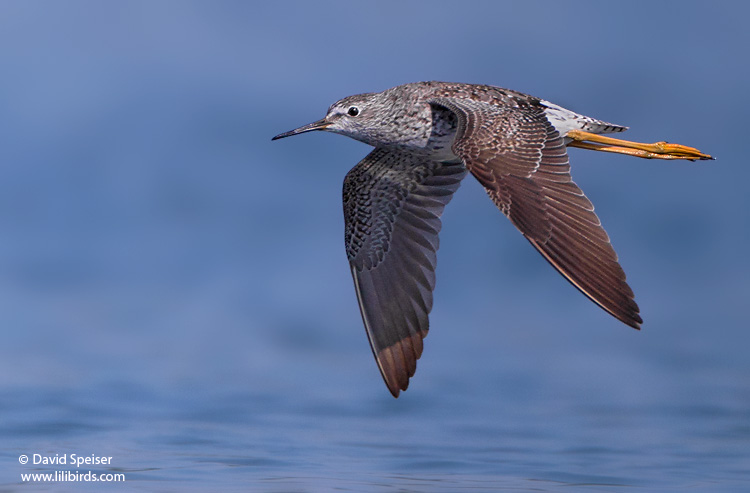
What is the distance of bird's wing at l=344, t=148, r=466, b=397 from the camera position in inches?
429

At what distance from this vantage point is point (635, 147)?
1105cm

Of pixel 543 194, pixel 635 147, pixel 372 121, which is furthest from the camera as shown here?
pixel 635 147

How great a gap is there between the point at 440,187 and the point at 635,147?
2.17 meters

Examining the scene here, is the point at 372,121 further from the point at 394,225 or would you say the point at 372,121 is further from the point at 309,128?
the point at 394,225

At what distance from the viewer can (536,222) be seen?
330 inches

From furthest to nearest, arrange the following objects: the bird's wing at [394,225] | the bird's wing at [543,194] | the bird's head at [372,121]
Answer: the bird's wing at [394,225] → the bird's head at [372,121] → the bird's wing at [543,194]

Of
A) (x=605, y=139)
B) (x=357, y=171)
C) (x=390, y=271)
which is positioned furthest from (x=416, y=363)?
(x=605, y=139)

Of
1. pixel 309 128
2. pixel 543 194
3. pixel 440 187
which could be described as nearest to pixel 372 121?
pixel 309 128

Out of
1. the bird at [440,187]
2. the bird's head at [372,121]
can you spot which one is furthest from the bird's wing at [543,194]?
the bird's head at [372,121]

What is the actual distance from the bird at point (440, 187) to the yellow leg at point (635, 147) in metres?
0.01

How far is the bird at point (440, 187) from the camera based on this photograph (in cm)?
827

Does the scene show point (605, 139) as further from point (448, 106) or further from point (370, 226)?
point (370, 226)

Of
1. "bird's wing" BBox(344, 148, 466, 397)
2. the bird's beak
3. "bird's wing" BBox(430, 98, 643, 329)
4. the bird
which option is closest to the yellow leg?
the bird

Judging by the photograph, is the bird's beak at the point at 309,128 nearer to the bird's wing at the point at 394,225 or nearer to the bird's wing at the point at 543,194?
the bird's wing at the point at 394,225
